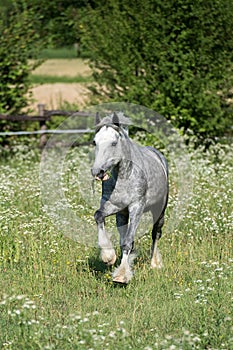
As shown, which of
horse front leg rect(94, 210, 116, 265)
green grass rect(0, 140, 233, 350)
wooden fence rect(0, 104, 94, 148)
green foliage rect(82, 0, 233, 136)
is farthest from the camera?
wooden fence rect(0, 104, 94, 148)

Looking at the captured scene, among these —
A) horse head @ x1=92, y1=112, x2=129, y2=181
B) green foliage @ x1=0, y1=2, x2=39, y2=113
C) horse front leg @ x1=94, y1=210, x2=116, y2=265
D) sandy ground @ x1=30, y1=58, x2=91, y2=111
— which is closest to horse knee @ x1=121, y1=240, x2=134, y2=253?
horse front leg @ x1=94, y1=210, x2=116, y2=265

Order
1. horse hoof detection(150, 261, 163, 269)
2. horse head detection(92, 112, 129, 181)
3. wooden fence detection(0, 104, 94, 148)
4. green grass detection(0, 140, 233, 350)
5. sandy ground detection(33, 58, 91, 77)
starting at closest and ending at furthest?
green grass detection(0, 140, 233, 350), horse head detection(92, 112, 129, 181), horse hoof detection(150, 261, 163, 269), wooden fence detection(0, 104, 94, 148), sandy ground detection(33, 58, 91, 77)

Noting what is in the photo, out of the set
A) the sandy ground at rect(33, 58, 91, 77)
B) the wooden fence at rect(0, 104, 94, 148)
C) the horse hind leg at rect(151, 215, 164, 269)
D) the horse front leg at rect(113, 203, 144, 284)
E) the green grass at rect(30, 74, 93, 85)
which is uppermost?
the horse front leg at rect(113, 203, 144, 284)

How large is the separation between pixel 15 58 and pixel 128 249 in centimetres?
1132

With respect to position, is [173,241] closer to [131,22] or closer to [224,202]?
[224,202]

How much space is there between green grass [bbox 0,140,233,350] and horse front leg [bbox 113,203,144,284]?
0.59 ft

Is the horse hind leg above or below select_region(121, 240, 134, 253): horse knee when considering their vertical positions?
below

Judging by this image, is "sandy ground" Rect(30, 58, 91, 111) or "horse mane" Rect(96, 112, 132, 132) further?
"sandy ground" Rect(30, 58, 91, 111)

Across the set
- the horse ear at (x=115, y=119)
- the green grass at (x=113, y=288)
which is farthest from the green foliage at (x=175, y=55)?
the horse ear at (x=115, y=119)

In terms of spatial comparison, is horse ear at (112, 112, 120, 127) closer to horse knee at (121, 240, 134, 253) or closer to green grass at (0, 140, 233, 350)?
horse knee at (121, 240, 134, 253)

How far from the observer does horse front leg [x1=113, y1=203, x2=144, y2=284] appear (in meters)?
6.86

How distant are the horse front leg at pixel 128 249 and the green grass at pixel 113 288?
18 centimetres

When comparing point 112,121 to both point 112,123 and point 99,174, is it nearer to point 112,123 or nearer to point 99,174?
point 112,123

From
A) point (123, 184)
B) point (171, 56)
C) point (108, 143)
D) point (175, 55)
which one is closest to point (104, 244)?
point (123, 184)
